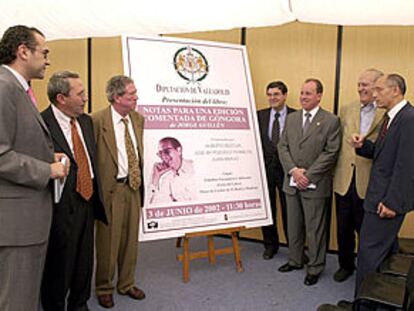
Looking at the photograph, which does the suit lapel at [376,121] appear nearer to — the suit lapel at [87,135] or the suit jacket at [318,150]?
the suit jacket at [318,150]

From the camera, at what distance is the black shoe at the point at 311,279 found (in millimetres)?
3334

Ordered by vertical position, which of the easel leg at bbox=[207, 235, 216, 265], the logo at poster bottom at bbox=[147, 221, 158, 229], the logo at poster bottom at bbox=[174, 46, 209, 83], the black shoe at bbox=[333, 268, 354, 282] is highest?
the logo at poster bottom at bbox=[174, 46, 209, 83]

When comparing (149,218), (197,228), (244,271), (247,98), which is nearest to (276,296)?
(244,271)

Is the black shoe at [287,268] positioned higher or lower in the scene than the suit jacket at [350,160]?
lower

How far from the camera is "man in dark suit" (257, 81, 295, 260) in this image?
153 inches

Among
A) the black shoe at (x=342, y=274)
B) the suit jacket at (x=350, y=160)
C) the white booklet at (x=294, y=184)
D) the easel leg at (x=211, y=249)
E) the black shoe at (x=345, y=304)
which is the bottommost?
the black shoe at (x=342, y=274)

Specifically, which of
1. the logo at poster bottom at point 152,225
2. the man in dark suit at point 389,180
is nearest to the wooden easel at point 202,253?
the logo at poster bottom at point 152,225

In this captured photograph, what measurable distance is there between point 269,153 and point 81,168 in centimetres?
193

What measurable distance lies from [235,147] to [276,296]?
3.81ft

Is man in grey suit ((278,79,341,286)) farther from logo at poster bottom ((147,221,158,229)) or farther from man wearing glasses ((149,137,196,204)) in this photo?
logo at poster bottom ((147,221,158,229))

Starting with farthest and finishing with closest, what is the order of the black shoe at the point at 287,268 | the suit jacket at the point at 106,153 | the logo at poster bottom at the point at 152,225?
the black shoe at the point at 287,268
the logo at poster bottom at the point at 152,225
the suit jacket at the point at 106,153

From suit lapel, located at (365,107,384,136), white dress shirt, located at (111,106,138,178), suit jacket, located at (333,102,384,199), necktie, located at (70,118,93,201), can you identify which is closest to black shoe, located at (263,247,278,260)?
suit jacket, located at (333,102,384,199)

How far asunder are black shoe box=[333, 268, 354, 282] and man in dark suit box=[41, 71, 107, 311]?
1.95m

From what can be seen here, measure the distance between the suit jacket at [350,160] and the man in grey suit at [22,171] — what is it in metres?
2.25
